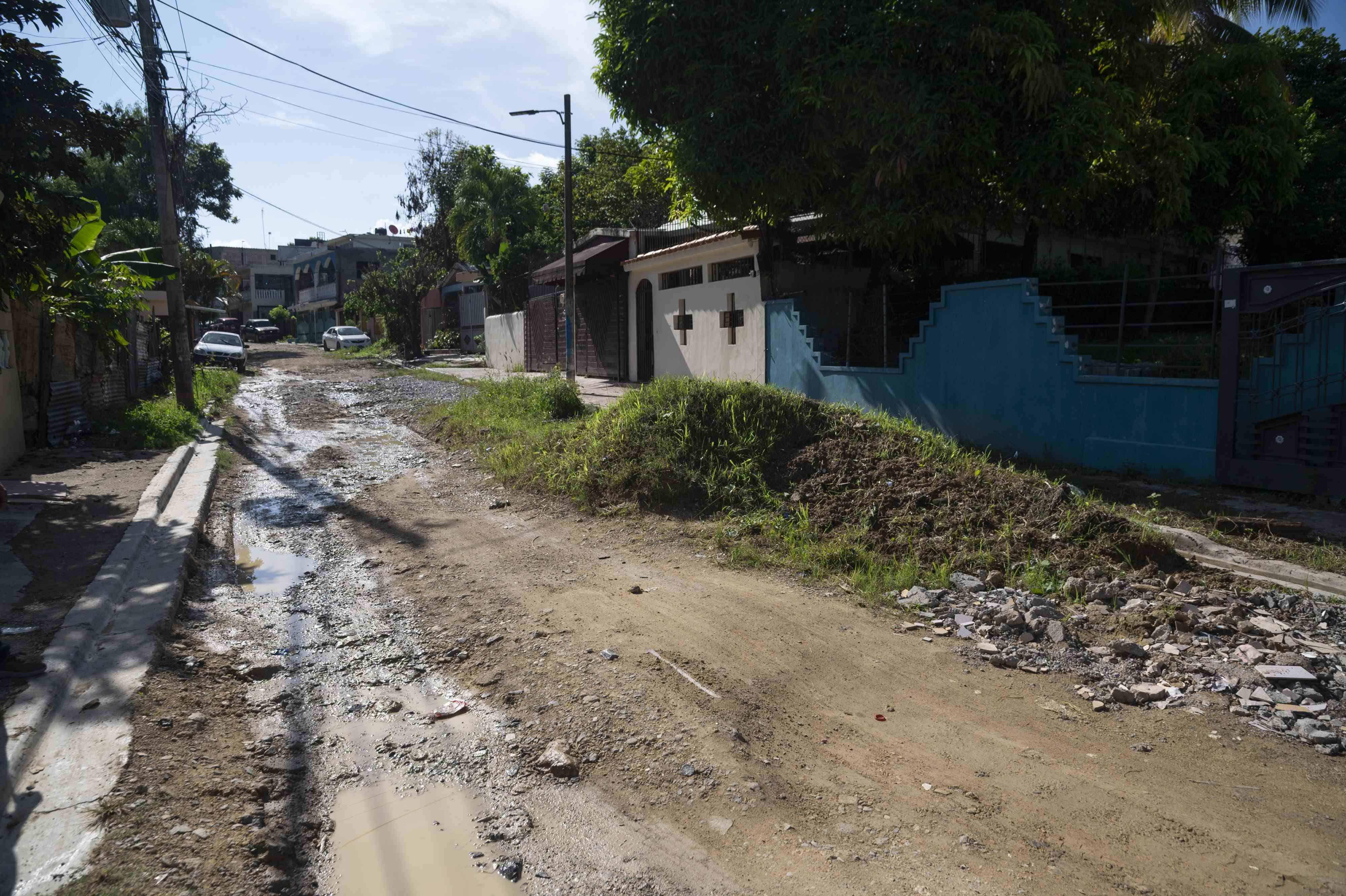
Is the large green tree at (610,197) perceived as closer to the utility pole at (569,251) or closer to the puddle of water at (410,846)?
the utility pole at (569,251)

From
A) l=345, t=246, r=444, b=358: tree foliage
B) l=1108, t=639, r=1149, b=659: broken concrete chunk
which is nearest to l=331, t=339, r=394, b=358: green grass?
l=345, t=246, r=444, b=358: tree foliage

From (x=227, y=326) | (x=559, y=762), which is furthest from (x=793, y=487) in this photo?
(x=227, y=326)

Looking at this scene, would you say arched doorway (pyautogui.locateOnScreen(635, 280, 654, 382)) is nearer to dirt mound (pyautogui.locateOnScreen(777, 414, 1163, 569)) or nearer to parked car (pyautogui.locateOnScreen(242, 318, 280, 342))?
dirt mound (pyautogui.locateOnScreen(777, 414, 1163, 569))

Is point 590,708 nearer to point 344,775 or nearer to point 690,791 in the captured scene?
point 690,791

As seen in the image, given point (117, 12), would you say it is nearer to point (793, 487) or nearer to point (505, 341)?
point (793, 487)

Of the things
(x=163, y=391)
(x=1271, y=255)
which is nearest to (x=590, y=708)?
(x=163, y=391)

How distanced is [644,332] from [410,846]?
1745cm

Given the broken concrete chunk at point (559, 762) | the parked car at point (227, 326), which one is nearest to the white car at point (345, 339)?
the parked car at point (227, 326)

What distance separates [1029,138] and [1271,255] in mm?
12278

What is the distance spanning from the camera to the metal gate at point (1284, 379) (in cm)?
723

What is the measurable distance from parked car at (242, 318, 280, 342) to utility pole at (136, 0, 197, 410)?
37.9m

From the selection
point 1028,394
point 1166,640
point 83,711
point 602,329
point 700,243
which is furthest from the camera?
point 602,329

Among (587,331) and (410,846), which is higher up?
(587,331)

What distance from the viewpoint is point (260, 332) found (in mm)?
49250
